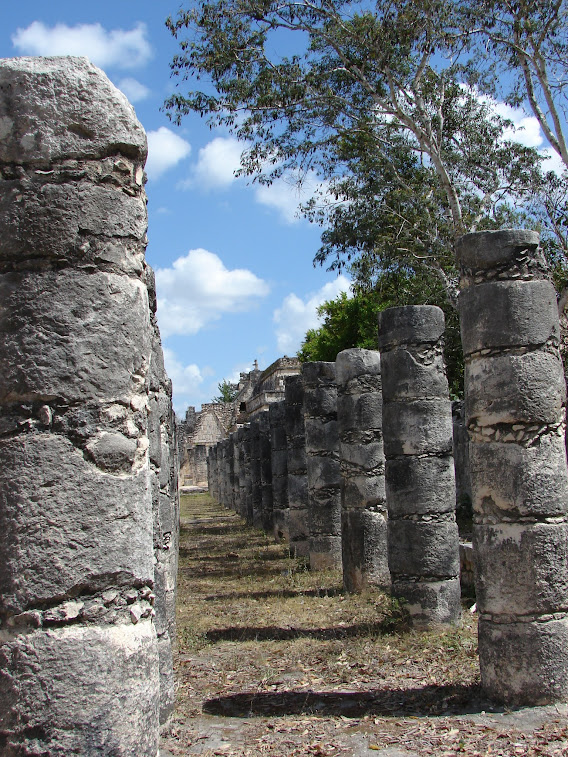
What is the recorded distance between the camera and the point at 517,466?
20.3 feet

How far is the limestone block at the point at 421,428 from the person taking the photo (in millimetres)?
8891

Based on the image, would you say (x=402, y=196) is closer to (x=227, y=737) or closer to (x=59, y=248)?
(x=227, y=737)

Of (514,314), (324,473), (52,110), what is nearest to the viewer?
(52,110)

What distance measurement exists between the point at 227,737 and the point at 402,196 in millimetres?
16671

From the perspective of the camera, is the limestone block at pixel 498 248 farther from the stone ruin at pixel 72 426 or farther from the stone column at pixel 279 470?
the stone column at pixel 279 470

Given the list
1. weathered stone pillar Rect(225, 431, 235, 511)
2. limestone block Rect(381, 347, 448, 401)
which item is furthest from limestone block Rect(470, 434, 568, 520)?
weathered stone pillar Rect(225, 431, 235, 511)

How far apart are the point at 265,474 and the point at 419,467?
12.0 meters

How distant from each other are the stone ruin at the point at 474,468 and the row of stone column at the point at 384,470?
0.6 inches

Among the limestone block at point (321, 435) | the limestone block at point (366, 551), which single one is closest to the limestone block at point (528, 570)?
the limestone block at point (366, 551)

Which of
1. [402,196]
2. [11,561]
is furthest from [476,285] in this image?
[402,196]

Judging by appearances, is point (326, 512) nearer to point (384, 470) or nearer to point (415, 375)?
point (384, 470)

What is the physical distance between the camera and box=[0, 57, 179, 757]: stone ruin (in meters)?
2.64

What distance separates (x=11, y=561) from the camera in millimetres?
2689

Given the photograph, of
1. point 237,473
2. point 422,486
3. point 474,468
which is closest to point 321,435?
point 422,486
